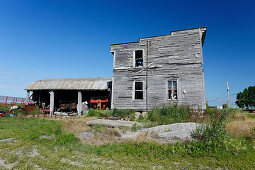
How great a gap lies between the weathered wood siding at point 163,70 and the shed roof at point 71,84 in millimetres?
3125

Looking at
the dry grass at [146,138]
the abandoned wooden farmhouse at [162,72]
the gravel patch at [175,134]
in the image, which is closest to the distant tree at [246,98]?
the abandoned wooden farmhouse at [162,72]

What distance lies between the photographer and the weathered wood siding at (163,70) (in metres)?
11.5

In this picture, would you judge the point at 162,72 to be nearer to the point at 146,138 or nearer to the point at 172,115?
the point at 172,115

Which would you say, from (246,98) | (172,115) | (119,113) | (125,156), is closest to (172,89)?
(172,115)

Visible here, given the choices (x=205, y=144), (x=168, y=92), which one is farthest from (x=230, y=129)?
(x=168, y=92)


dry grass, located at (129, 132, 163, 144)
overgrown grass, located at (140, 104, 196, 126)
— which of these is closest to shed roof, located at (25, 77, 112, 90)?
overgrown grass, located at (140, 104, 196, 126)

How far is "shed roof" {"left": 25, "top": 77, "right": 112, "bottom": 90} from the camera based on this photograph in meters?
16.0

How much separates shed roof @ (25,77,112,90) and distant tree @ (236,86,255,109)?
153 ft

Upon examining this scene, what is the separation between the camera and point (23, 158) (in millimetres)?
4012

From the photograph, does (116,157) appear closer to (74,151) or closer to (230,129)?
(74,151)

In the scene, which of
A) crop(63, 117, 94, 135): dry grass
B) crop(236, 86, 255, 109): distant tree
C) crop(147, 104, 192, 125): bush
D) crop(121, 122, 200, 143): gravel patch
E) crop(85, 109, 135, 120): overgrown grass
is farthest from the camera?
crop(236, 86, 255, 109): distant tree

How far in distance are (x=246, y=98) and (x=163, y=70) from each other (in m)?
46.5

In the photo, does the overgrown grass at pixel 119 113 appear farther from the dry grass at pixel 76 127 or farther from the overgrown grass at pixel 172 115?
the dry grass at pixel 76 127

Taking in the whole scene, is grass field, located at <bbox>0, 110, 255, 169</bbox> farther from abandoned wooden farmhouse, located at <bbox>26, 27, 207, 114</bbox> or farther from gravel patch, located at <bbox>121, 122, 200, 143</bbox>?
abandoned wooden farmhouse, located at <bbox>26, 27, 207, 114</bbox>
